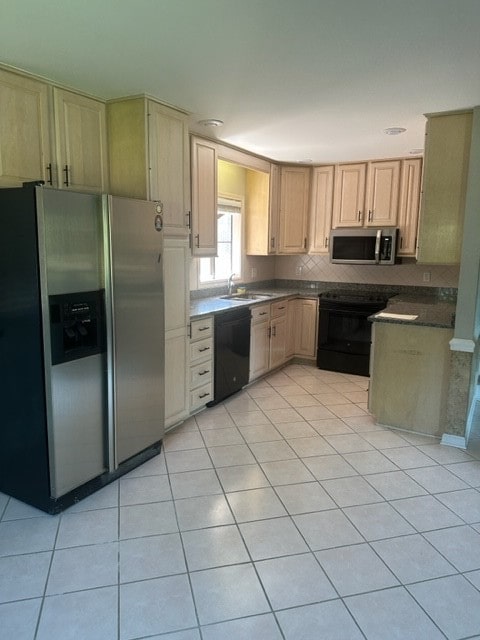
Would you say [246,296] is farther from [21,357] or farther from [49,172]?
[21,357]

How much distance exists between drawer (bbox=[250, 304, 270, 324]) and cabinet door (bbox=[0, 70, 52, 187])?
7.65 feet

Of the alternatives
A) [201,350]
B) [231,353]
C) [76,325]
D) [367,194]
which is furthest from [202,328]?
[367,194]

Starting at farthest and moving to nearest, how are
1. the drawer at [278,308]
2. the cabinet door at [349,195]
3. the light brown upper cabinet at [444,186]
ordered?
1. the cabinet door at [349,195]
2. the drawer at [278,308]
3. the light brown upper cabinet at [444,186]

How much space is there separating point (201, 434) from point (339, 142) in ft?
9.26

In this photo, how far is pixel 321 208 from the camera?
530cm

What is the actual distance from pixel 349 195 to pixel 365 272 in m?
0.94

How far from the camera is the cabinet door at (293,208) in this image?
5.27 meters

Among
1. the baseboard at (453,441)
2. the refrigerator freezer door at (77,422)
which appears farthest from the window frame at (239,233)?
the baseboard at (453,441)

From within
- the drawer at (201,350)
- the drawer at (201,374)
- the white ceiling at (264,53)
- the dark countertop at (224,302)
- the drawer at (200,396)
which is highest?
the white ceiling at (264,53)

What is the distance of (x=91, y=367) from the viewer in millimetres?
2465

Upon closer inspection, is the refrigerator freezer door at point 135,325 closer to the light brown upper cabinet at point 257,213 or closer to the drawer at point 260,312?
the drawer at point 260,312

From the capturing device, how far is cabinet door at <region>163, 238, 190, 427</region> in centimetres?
314

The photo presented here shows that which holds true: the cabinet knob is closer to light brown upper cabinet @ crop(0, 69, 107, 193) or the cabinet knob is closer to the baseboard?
light brown upper cabinet @ crop(0, 69, 107, 193)

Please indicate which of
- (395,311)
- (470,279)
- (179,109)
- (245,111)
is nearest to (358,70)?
(245,111)
